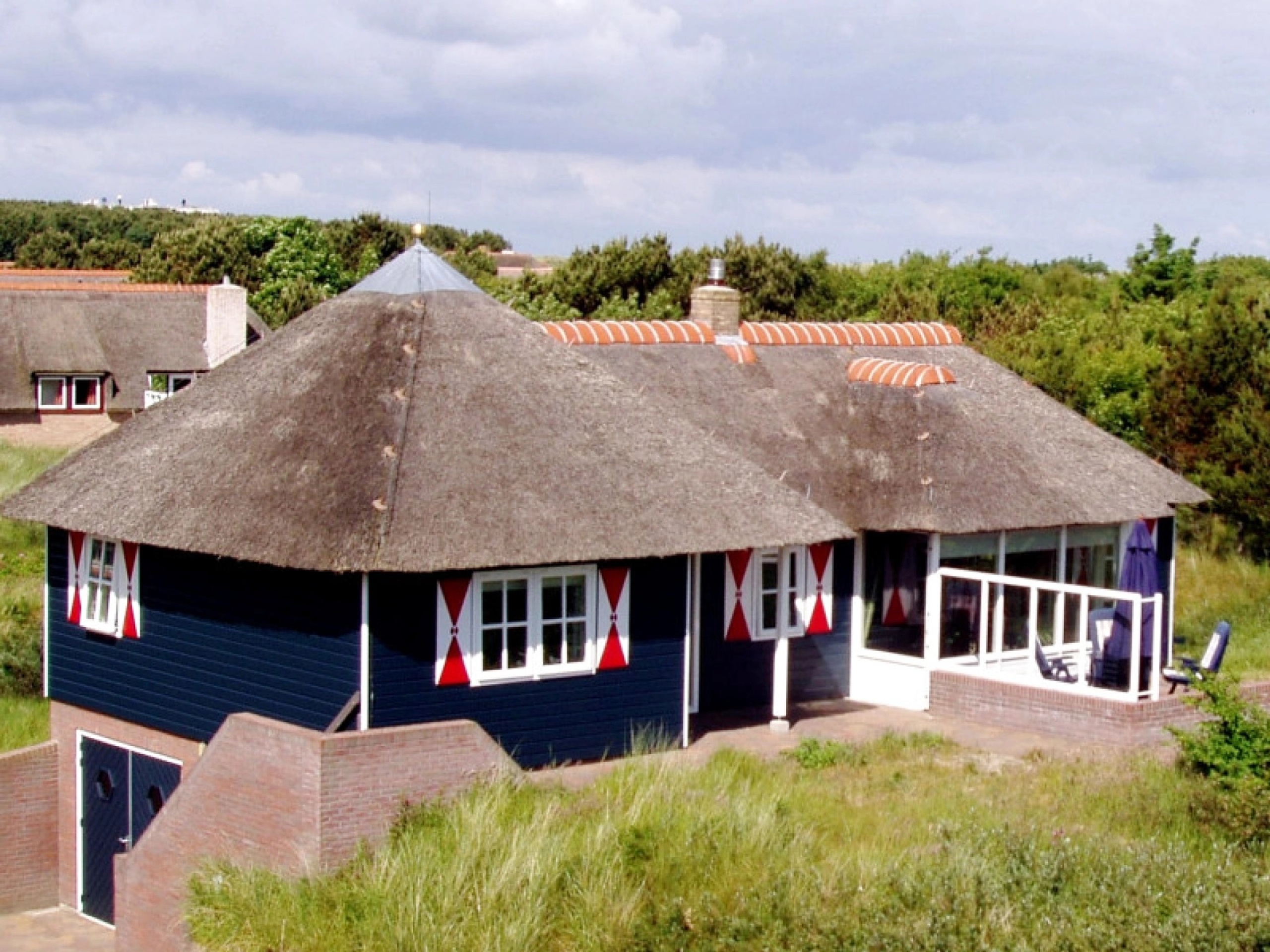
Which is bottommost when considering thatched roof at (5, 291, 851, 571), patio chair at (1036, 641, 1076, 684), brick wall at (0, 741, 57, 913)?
brick wall at (0, 741, 57, 913)

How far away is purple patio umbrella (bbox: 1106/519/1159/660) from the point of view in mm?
19781

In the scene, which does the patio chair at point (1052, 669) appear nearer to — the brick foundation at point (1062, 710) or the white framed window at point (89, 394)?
the brick foundation at point (1062, 710)

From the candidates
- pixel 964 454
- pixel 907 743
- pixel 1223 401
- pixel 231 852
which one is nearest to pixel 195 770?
pixel 231 852

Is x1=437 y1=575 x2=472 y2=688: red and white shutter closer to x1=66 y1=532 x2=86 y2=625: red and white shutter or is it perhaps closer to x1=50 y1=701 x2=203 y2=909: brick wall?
x1=50 y1=701 x2=203 y2=909: brick wall

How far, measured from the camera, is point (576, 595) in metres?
17.8

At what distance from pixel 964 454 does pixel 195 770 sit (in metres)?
9.95

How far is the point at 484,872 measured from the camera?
13867 millimetres

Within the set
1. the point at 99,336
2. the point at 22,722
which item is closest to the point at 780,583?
the point at 22,722

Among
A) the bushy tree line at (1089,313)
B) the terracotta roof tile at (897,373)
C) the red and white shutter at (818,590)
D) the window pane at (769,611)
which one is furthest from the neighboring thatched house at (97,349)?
the red and white shutter at (818,590)

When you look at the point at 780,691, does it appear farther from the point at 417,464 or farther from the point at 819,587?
the point at 417,464

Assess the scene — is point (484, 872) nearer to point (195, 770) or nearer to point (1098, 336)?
point (195, 770)

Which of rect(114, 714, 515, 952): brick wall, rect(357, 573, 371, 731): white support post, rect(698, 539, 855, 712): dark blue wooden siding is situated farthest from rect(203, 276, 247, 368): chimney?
rect(114, 714, 515, 952): brick wall

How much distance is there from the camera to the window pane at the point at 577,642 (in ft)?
58.4

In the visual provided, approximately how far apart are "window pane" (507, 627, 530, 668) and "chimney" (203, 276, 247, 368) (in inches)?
1158
